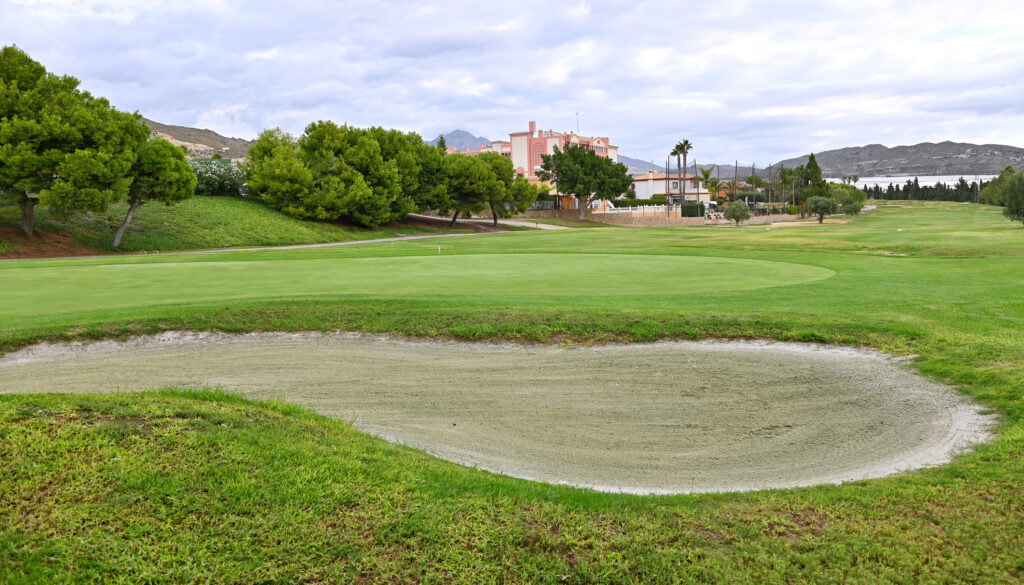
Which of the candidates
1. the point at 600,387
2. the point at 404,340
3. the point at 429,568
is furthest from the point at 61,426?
the point at 404,340

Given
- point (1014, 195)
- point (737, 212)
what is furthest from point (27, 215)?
point (1014, 195)

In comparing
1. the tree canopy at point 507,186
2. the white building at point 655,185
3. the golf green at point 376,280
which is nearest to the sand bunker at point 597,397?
the golf green at point 376,280

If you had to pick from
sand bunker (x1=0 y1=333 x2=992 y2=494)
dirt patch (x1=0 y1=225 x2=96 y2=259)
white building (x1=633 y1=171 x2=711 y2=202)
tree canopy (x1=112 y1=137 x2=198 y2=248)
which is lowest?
sand bunker (x1=0 y1=333 x2=992 y2=494)

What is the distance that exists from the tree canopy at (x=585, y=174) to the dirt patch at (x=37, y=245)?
65940mm

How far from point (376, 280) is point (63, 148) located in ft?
116

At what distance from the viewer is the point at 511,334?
38.3 feet

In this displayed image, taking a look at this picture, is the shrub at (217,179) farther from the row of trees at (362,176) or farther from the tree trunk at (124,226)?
the tree trunk at (124,226)

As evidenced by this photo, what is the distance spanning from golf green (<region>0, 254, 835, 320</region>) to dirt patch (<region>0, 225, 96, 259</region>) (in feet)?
64.5

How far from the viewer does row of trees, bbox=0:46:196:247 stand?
137 feet

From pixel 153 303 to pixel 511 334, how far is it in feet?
29.6

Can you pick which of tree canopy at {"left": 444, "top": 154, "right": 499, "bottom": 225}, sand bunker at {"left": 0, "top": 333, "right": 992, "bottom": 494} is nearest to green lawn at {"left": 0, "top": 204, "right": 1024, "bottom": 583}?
sand bunker at {"left": 0, "top": 333, "right": 992, "bottom": 494}

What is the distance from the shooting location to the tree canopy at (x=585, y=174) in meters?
97.1

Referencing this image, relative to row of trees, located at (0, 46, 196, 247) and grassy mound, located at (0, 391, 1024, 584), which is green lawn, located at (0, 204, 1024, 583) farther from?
row of trees, located at (0, 46, 196, 247)

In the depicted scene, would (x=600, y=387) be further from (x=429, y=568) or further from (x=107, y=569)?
(x=107, y=569)
